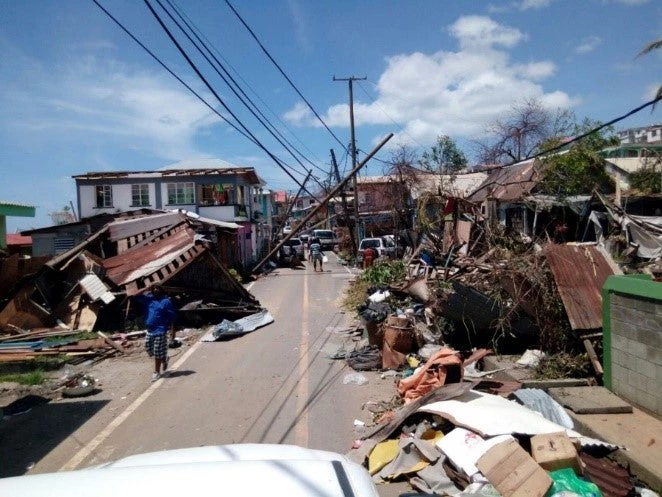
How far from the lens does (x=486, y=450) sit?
5051mm

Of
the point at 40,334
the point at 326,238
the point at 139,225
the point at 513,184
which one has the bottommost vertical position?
the point at 40,334

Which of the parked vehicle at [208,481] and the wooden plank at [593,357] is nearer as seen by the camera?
the parked vehicle at [208,481]

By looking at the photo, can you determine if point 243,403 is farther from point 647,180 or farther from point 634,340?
point 647,180

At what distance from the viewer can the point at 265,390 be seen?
8.66m

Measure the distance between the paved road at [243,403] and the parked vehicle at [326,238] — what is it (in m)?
36.5

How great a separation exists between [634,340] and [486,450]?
9.53 ft

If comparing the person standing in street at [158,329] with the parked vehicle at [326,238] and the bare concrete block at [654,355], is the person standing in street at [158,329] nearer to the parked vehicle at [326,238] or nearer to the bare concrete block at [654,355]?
the bare concrete block at [654,355]

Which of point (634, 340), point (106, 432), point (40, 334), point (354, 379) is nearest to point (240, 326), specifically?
point (40, 334)

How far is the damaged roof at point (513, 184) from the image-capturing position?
67.7 ft

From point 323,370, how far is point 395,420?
3.50 metres

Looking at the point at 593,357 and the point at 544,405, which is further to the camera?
the point at 593,357

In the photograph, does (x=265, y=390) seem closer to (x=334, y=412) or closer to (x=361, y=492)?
(x=334, y=412)

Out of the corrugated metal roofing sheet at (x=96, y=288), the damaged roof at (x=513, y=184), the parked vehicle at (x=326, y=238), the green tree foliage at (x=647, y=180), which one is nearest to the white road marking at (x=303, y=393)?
the corrugated metal roofing sheet at (x=96, y=288)

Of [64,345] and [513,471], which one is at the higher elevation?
[513,471]
